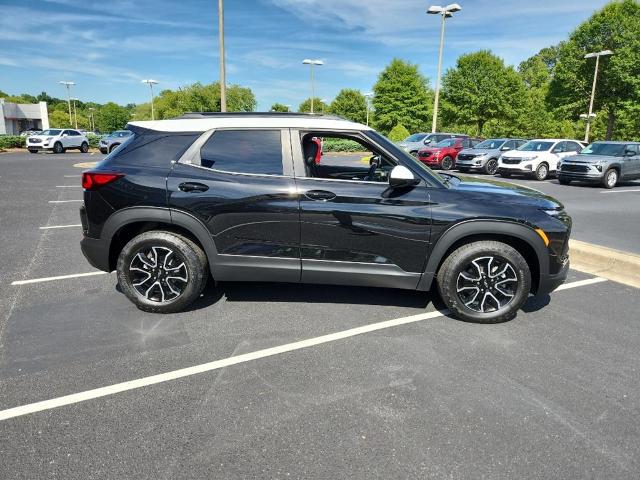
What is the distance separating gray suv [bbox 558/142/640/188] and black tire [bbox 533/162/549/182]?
1438 mm

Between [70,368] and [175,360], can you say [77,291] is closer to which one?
[70,368]

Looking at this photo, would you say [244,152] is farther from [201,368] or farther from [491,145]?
[491,145]

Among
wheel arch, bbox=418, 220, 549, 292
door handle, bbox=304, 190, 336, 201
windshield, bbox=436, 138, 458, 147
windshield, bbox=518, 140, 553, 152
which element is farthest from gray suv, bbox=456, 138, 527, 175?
door handle, bbox=304, 190, 336, 201

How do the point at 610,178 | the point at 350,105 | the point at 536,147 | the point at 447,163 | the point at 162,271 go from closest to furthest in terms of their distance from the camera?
the point at 162,271 < the point at 610,178 < the point at 536,147 < the point at 447,163 < the point at 350,105

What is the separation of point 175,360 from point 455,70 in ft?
142

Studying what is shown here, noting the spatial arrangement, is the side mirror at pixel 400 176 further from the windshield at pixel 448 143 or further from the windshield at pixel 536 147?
the windshield at pixel 448 143

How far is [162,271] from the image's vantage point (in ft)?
13.1

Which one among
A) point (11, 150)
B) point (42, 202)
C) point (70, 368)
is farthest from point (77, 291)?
point (11, 150)

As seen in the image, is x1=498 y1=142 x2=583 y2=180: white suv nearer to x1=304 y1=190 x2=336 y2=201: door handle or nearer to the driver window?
the driver window

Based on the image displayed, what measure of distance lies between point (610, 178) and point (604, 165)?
56 centimetres

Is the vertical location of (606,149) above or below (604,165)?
above

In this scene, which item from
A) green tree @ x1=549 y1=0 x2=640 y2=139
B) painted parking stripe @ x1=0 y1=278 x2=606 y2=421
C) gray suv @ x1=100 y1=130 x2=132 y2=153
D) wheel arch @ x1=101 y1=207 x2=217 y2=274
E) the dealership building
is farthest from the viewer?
the dealership building

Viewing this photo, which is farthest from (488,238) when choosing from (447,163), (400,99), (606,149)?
(400,99)

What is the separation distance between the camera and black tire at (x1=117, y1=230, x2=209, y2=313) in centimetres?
393
